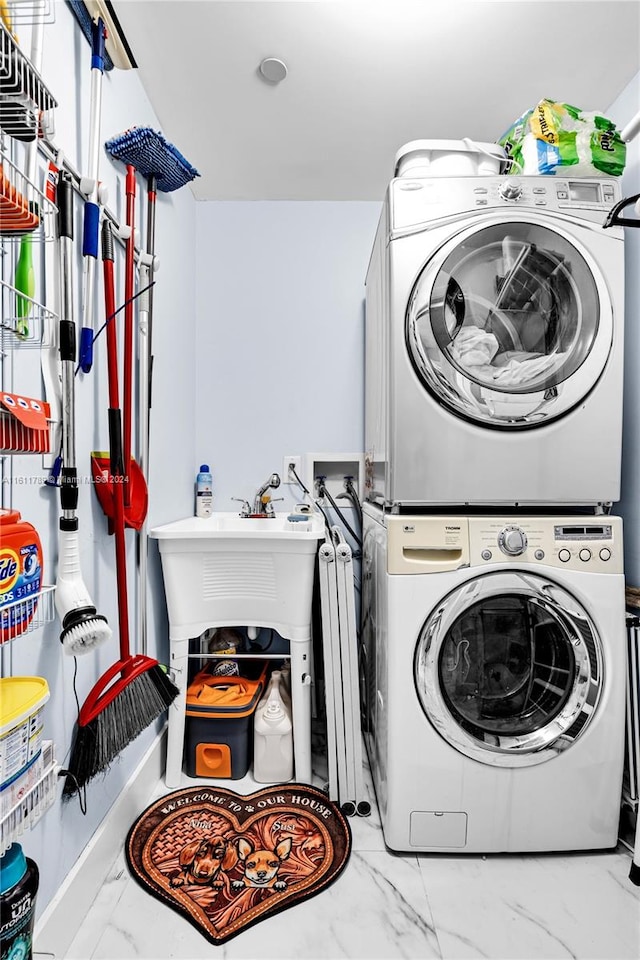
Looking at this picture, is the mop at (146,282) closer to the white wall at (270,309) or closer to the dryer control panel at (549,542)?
the white wall at (270,309)

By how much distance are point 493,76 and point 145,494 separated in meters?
1.77

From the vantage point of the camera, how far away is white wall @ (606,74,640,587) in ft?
5.12

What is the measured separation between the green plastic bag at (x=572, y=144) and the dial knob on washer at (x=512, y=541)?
1031mm

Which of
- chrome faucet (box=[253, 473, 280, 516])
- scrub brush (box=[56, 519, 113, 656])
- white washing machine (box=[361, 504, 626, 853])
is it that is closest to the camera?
scrub brush (box=[56, 519, 113, 656])

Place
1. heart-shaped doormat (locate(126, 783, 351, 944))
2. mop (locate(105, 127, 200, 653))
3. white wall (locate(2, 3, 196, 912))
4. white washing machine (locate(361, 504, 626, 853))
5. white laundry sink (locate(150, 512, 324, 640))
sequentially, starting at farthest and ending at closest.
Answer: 1. white laundry sink (locate(150, 512, 324, 640))
2. mop (locate(105, 127, 200, 653))
3. white washing machine (locate(361, 504, 626, 853))
4. heart-shaped doormat (locate(126, 783, 351, 944))
5. white wall (locate(2, 3, 196, 912))

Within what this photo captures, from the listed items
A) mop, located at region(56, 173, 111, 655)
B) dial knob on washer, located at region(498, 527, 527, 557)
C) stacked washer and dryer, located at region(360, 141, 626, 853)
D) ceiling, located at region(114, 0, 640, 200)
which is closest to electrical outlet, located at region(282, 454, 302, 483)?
stacked washer and dryer, located at region(360, 141, 626, 853)

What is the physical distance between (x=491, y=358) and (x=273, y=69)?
116cm

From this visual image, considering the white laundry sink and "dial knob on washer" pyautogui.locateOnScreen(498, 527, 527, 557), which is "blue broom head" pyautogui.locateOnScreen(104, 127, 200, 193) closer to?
the white laundry sink

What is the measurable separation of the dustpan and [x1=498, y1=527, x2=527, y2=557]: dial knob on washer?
1.01 m

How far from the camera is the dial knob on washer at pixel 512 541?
135 cm

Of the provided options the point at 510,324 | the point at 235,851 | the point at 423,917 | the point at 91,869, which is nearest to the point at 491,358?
the point at 510,324

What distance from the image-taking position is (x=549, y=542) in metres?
1.37

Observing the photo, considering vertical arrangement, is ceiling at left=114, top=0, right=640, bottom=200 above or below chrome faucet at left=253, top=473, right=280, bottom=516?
above

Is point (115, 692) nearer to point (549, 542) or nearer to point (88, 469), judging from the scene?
point (88, 469)
